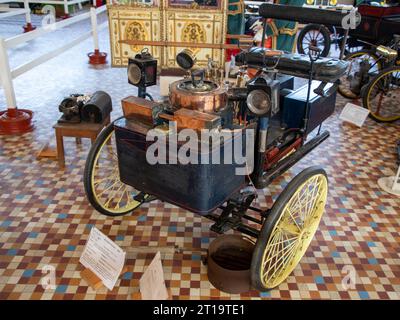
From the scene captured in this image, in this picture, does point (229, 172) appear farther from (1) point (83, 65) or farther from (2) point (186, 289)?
(1) point (83, 65)

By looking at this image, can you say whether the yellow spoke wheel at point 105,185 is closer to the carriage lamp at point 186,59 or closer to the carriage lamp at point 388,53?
the carriage lamp at point 186,59

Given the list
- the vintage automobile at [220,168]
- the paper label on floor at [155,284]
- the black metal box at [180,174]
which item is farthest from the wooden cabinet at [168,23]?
the paper label on floor at [155,284]

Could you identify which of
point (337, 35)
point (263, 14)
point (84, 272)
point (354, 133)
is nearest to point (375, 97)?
point (354, 133)

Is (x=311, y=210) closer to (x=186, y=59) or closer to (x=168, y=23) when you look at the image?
(x=186, y=59)

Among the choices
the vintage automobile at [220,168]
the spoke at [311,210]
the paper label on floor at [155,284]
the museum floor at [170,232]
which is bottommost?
the museum floor at [170,232]

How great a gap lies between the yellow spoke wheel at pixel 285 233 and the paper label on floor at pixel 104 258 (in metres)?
0.86

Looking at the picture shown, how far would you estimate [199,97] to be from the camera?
245 centimetres

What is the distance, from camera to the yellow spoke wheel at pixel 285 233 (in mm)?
2275

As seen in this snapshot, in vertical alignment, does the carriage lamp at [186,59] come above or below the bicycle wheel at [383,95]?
above

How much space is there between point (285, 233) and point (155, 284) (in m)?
0.85

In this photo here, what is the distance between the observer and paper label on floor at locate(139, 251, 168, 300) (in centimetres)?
242

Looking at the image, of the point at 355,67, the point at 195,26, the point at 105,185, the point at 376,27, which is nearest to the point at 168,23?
the point at 195,26

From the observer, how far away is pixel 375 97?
6.05 meters

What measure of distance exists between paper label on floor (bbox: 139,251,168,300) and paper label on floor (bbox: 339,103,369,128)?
3659mm
